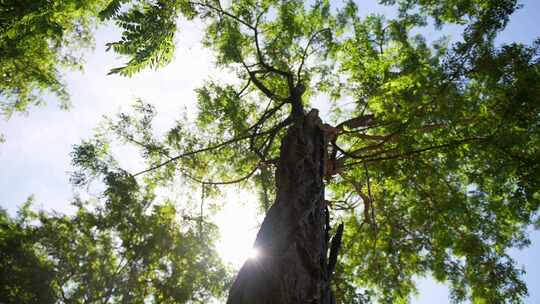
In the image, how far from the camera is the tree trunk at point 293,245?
6.96 feet

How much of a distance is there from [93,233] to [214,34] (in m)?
11.2

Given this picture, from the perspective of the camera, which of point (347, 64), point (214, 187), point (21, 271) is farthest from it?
point (21, 271)

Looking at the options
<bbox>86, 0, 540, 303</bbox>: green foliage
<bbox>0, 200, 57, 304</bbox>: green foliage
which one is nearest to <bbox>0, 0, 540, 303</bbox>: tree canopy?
<bbox>86, 0, 540, 303</bbox>: green foliage

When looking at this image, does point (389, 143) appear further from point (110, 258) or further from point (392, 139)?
point (110, 258)

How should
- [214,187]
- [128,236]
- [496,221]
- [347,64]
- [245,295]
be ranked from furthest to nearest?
[128,236], [214,187], [496,221], [347,64], [245,295]

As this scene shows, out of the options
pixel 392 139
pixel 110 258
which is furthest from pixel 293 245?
pixel 110 258

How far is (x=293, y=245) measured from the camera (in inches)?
95.3

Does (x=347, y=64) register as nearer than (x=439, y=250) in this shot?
Yes

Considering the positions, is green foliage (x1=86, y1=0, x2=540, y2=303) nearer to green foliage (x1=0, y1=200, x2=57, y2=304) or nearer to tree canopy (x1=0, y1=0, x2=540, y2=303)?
tree canopy (x1=0, y1=0, x2=540, y2=303)

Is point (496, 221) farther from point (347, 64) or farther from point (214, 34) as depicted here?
point (214, 34)

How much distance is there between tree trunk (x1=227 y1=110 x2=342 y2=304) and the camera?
2.12 meters

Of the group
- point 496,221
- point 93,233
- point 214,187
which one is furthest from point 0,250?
point 496,221

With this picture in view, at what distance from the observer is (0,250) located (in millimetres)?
13859

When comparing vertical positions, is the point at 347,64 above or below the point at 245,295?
above
